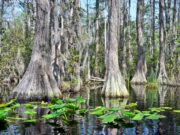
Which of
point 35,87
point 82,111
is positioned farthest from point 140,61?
point 82,111

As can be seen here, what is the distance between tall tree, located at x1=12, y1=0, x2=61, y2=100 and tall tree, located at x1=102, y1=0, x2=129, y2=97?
6.68 feet

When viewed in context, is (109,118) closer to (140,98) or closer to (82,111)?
(82,111)

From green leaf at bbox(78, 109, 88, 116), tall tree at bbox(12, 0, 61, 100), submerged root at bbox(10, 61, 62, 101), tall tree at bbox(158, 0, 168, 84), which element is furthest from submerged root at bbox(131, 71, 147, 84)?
green leaf at bbox(78, 109, 88, 116)

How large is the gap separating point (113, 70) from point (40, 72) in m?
3.06

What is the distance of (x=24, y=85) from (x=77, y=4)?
9.78m

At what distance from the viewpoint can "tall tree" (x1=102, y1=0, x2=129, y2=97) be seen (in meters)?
14.0

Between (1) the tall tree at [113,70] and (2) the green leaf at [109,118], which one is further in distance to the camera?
(1) the tall tree at [113,70]

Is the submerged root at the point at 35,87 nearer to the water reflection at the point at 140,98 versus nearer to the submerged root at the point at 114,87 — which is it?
the submerged root at the point at 114,87

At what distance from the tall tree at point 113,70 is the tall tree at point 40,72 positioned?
2037 millimetres

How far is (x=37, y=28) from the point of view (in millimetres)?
14320

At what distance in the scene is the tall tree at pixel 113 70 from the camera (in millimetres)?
13977

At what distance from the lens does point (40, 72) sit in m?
13.1

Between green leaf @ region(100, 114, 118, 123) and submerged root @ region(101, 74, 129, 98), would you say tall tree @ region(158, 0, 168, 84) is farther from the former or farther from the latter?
green leaf @ region(100, 114, 118, 123)

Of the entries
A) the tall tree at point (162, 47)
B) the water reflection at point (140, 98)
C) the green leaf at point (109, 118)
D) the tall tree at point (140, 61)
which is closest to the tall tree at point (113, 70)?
the water reflection at point (140, 98)
